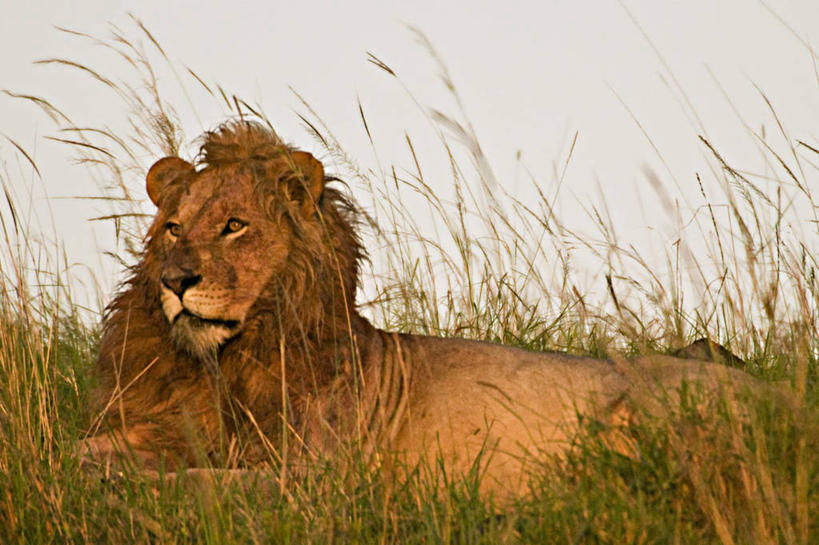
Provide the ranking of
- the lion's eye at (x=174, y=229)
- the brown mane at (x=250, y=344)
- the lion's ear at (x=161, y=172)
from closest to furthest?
the brown mane at (x=250, y=344) → the lion's eye at (x=174, y=229) → the lion's ear at (x=161, y=172)

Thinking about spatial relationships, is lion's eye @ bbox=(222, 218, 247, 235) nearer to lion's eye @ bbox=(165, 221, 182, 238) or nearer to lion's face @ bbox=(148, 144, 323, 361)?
lion's face @ bbox=(148, 144, 323, 361)

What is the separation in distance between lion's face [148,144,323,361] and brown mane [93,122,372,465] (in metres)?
0.03

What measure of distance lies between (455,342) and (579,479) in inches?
53.6

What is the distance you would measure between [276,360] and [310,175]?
0.71 meters

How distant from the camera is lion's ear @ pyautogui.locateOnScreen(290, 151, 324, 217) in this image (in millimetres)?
4184

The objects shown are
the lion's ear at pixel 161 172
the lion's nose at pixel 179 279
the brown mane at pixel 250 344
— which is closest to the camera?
the lion's nose at pixel 179 279

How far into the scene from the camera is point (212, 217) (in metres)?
4.04

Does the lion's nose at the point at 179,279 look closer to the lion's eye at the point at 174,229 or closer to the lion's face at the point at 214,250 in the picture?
the lion's face at the point at 214,250

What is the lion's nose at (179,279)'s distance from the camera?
382cm

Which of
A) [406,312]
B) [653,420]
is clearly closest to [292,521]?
[653,420]

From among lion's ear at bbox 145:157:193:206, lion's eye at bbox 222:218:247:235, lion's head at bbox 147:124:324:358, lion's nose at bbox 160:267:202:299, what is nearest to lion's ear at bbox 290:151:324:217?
lion's head at bbox 147:124:324:358

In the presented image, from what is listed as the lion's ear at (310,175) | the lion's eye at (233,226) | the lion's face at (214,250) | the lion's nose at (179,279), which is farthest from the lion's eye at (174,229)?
→ the lion's ear at (310,175)

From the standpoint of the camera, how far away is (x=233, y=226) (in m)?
4.04

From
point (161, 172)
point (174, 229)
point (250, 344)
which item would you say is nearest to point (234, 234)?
point (174, 229)
